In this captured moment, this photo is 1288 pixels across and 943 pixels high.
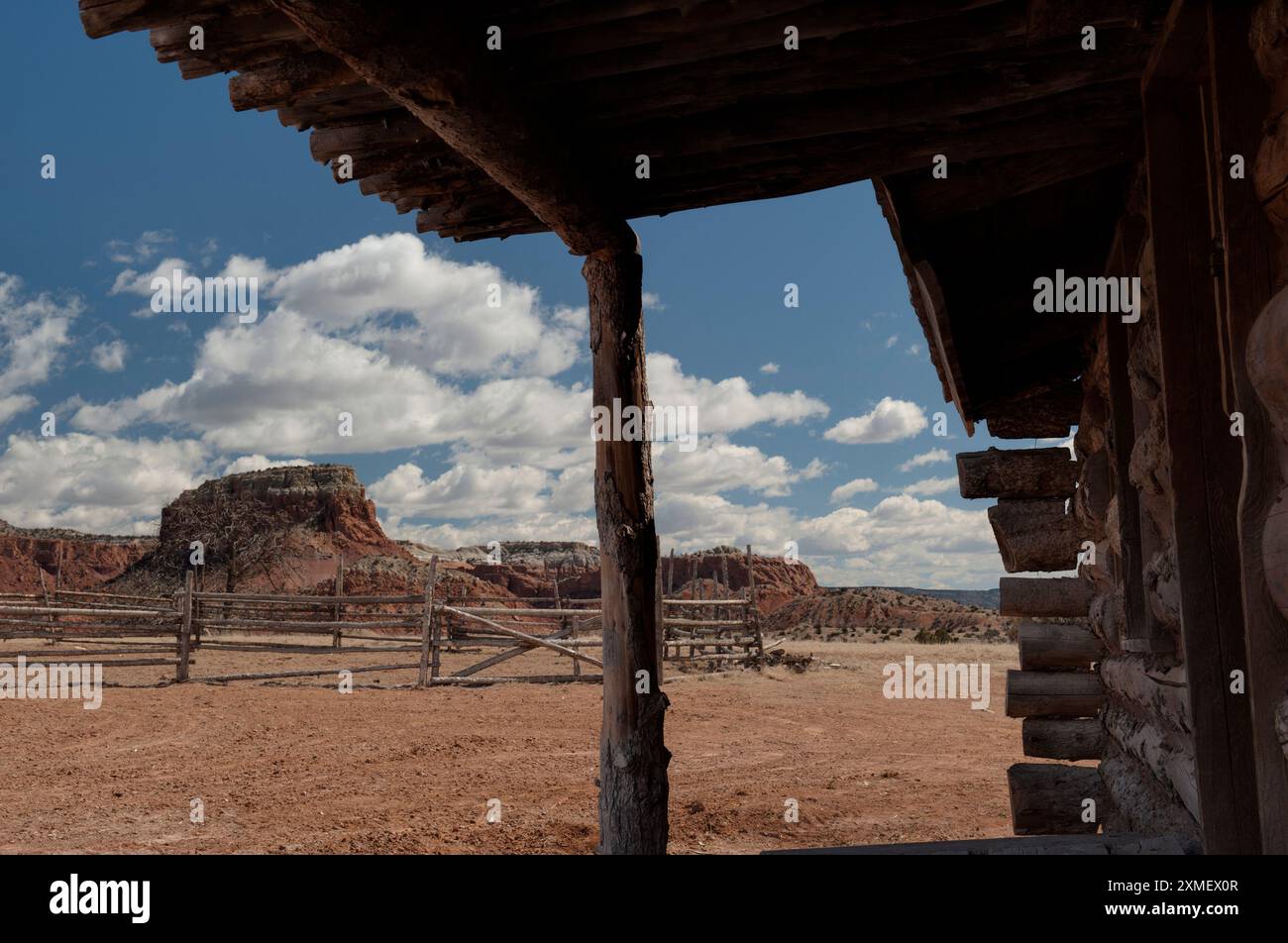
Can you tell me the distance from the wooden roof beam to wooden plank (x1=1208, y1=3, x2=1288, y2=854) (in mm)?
2018

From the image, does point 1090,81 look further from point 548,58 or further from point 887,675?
point 887,675

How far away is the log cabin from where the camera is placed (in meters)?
2.34

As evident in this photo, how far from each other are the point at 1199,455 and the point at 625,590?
219 centimetres

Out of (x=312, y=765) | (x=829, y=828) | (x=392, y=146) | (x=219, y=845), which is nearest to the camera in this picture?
(x=392, y=146)

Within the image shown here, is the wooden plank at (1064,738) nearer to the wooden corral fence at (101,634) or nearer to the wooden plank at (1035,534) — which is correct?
the wooden plank at (1035,534)

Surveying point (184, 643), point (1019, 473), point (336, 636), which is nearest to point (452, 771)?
point (1019, 473)

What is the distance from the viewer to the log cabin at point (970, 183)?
2340 mm

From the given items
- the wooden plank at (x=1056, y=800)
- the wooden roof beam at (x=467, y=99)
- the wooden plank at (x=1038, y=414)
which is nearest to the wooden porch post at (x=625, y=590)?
the wooden roof beam at (x=467, y=99)

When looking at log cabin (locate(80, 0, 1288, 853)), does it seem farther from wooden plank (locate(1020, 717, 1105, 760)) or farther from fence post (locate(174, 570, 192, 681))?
fence post (locate(174, 570, 192, 681))

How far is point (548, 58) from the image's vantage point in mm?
2943

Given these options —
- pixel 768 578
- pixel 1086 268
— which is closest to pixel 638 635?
pixel 1086 268

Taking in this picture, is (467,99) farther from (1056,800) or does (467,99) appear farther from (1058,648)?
(1058,648)

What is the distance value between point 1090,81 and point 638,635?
8.74ft

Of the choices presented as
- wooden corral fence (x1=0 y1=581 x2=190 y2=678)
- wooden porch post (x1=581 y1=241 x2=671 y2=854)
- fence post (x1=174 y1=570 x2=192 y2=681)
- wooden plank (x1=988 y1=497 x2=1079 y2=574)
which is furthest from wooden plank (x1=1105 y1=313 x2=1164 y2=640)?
wooden corral fence (x1=0 y1=581 x2=190 y2=678)
